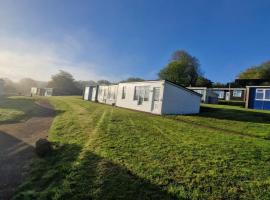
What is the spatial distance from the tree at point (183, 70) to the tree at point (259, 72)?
14450 millimetres

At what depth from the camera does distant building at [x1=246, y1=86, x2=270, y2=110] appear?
2773 cm

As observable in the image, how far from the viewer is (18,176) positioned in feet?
21.4

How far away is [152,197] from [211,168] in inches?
91.8

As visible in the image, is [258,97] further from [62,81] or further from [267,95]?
[62,81]

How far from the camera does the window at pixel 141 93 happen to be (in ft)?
70.8

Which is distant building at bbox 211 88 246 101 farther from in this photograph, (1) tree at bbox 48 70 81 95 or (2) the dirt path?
(1) tree at bbox 48 70 81 95

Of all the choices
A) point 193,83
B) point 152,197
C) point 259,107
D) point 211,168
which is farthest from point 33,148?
point 193,83

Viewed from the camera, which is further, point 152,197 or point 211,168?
point 211,168

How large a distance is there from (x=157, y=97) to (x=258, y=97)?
Result: 1626cm

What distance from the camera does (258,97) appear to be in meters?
28.8

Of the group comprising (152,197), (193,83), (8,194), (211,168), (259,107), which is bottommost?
(8,194)

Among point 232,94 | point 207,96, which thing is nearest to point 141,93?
point 207,96

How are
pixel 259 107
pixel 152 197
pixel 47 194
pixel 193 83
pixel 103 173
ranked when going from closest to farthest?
1. pixel 152 197
2. pixel 47 194
3. pixel 103 173
4. pixel 259 107
5. pixel 193 83

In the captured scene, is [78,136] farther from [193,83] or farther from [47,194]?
[193,83]
